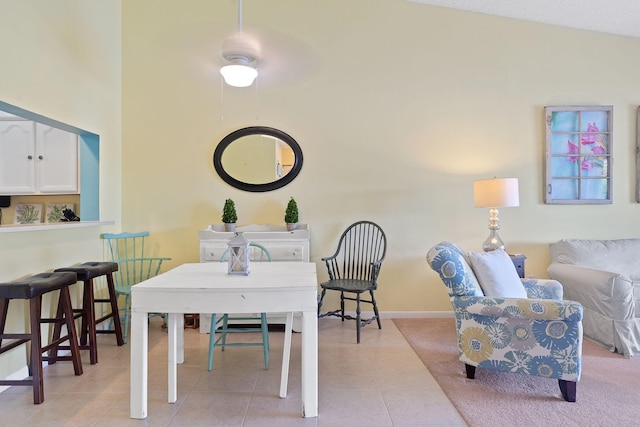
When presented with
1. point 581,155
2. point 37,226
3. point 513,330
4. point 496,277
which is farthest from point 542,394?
point 37,226

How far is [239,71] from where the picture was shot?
128 inches

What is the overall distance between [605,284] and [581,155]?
1.50m

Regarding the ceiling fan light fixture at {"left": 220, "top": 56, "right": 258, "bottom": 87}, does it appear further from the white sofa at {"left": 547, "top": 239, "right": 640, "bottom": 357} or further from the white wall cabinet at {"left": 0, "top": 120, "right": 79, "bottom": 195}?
the white sofa at {"left": 547, "top": 239, "right": 640, "bottom": 357}

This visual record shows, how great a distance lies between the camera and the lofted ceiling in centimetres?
349

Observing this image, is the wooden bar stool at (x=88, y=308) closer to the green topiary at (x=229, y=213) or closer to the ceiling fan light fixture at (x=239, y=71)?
the green topiary at (x=229, y=213)

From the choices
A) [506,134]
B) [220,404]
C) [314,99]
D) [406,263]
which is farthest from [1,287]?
[506,134]

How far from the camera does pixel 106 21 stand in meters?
3.64

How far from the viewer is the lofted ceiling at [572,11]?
3.49 m

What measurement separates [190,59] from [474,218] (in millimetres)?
3227

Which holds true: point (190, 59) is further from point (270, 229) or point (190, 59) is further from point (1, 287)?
point (1, 287)

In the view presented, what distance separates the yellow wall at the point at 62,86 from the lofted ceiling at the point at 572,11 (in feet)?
9.82

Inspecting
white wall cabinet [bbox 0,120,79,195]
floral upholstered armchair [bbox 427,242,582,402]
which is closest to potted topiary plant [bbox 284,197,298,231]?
floral upholstered armchair [bbox 427,242,582,402]

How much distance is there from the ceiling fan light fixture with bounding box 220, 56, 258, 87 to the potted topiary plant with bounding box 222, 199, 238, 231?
3.56ft

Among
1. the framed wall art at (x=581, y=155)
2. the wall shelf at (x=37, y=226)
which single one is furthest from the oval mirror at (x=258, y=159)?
the framed wall art at (x=581, y=155)
